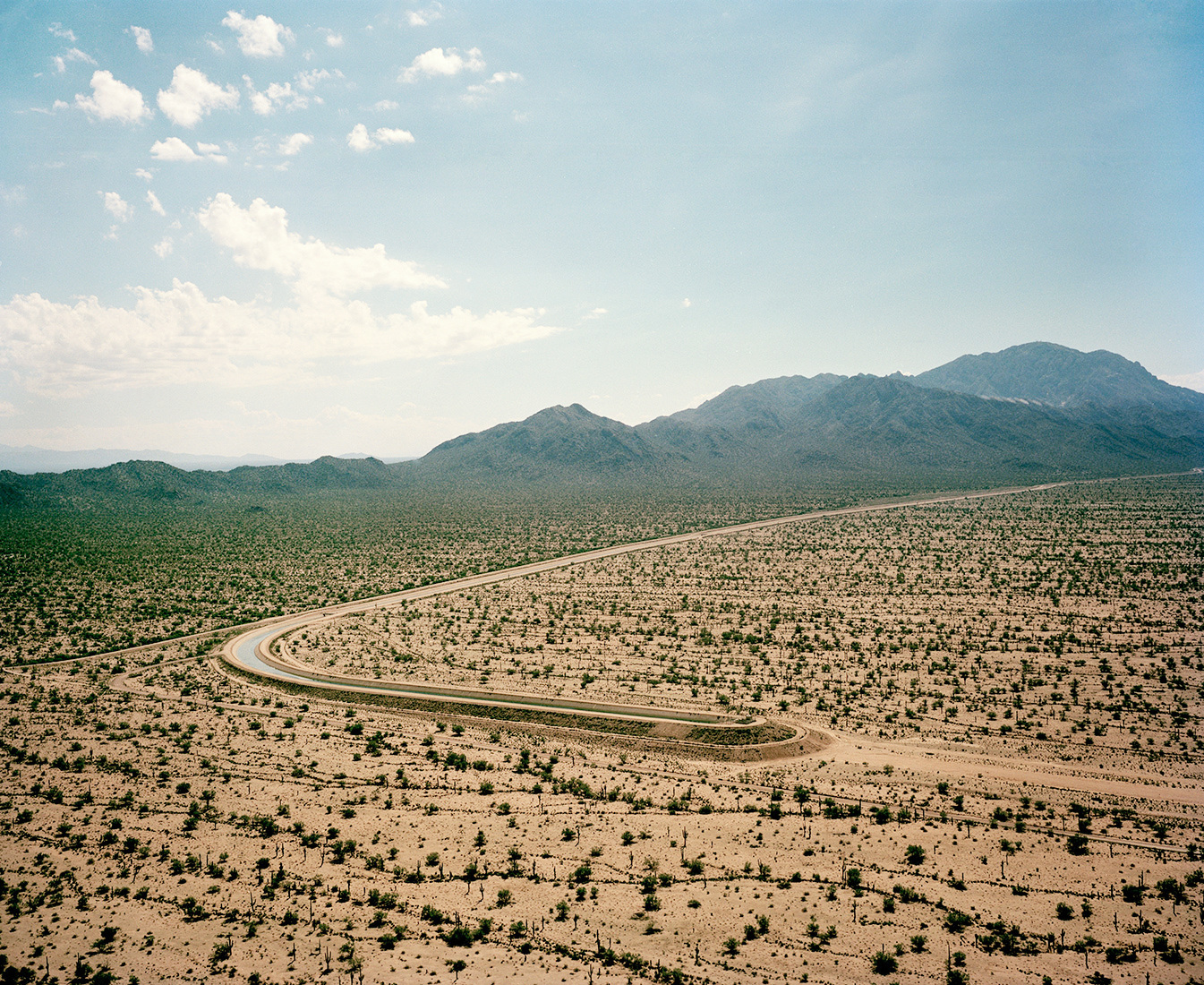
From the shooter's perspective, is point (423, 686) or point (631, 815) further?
point (423, 686)

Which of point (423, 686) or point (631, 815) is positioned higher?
point (423, 686)

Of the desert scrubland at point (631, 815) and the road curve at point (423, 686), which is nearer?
the desert scrubland at point (631, 815)

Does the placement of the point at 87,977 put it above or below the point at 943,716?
below

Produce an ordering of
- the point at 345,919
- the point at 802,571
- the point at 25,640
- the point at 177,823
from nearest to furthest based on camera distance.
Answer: the point at 345,919 < the point at 177,823 < the point at 25,640 < the point at 802,571

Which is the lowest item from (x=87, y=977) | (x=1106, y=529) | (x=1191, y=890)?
(x=87, y=977)

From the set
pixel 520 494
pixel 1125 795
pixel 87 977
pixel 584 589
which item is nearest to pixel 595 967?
pixel 87 977

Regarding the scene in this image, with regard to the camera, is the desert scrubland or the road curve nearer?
the desert scrubland

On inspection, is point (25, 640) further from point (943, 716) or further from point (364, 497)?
point (364, 497)

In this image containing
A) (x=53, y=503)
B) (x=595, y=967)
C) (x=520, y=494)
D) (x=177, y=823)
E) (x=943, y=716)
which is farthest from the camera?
(x=520, y=494)
